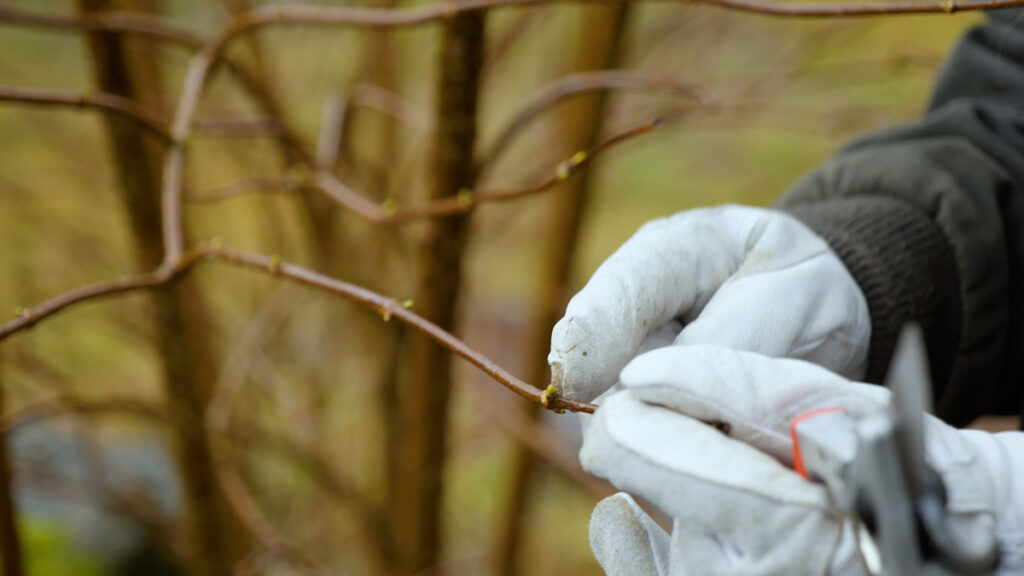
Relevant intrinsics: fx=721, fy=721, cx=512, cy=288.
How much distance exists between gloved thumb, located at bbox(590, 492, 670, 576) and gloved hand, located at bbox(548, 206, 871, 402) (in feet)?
0.30

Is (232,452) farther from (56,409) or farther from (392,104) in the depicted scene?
(392,104)

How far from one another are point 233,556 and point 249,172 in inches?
42.3

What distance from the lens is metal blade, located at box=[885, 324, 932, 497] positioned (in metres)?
0.40

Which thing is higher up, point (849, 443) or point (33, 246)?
point (849, 443)

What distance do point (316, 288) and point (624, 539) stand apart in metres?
0.35

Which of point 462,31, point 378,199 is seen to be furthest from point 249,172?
point 462,31

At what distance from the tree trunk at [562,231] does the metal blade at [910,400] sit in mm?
1072

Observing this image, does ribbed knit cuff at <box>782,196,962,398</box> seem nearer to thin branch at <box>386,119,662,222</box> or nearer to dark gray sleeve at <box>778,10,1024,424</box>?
dark gray sleeve at <box>778,10,1024,424</box>

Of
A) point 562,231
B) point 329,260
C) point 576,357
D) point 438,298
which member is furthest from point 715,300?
point 329,260

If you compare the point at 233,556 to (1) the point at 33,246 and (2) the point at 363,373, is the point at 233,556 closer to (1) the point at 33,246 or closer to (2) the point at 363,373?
(2) the point at 363,373

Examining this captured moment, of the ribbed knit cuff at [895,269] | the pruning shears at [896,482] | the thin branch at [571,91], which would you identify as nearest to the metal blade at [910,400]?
the pruning shears at [896,482]

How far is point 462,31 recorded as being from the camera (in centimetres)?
86

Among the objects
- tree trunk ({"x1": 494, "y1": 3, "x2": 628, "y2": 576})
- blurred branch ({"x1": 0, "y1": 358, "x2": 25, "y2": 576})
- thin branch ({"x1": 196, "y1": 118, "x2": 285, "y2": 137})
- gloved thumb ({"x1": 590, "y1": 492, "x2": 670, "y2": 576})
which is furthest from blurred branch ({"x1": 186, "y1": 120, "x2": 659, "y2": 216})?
tree trunk ({"x1": 494, "y1": 3, "x2": 628, "y2": 576})

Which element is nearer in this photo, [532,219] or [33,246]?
[33,246]
